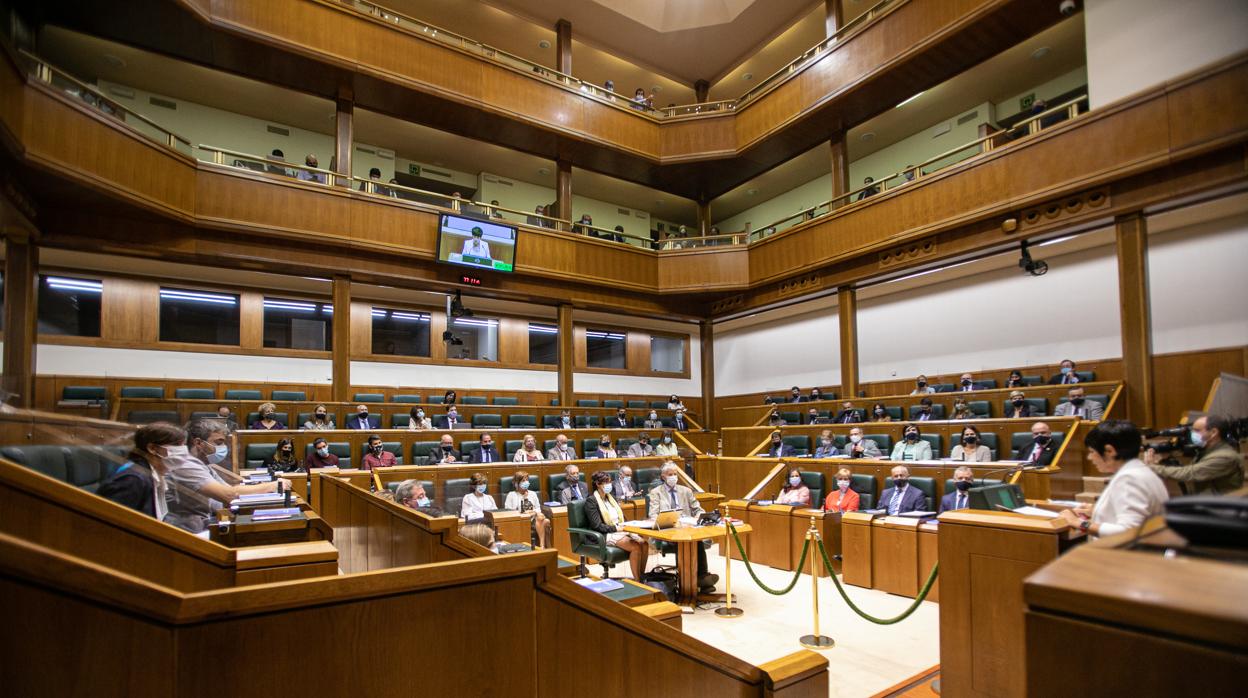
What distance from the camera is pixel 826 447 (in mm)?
7930

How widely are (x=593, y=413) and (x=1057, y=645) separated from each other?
11040 mm

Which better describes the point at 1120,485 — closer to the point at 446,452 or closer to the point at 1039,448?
the point at 1039,448

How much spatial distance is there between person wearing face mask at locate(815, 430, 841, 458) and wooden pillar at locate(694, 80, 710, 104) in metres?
9.56

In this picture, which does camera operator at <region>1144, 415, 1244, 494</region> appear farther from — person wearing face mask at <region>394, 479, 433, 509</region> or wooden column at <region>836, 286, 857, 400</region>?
wooden column at <region>836, 286, 857, 400</region>

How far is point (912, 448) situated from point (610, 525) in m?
3.95

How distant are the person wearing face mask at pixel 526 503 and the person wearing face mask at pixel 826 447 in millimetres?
3697

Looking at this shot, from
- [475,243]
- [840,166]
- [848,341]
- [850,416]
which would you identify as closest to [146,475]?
[475,243]

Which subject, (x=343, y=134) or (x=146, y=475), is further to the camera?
(x=343, y=134)

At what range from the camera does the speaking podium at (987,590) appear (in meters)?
2.38

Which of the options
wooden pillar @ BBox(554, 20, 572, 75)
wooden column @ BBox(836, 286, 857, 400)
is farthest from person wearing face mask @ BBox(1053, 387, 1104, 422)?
wooden pillar @ BBox(554, 20, 572, 75)

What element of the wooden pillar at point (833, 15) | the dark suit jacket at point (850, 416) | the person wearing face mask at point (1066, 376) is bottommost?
the dark suit jacket at point (850, 416)

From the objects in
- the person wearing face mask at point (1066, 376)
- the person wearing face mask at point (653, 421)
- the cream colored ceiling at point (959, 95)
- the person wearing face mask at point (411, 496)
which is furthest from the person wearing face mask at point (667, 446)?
the cream colored ceiling at point (959, 95)

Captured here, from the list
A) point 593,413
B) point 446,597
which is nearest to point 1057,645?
point 446,597

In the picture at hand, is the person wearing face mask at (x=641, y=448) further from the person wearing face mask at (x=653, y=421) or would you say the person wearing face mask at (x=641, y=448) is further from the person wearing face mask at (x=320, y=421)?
the person wearing face mask at (x=320, y=421)
